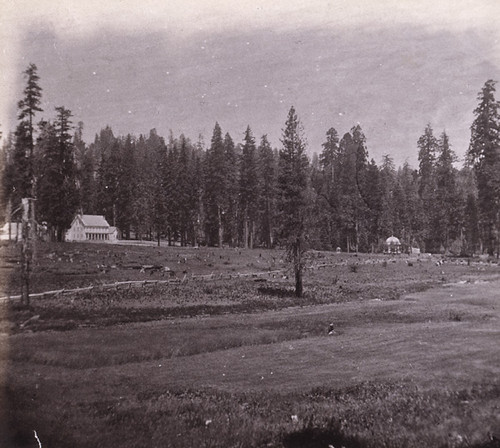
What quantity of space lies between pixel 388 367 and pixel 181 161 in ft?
155

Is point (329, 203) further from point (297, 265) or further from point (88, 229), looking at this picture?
point (88, 229)

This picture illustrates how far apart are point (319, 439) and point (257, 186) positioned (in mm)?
47812

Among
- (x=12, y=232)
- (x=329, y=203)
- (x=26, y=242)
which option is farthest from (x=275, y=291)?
(x=329, y=203)

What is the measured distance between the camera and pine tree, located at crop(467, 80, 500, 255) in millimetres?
9453

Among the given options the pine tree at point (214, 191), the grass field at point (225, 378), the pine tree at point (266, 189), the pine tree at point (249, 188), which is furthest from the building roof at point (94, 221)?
the pine tree at point (249, 188)

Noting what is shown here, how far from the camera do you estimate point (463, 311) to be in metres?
13.7

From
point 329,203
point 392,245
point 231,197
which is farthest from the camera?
point 392,245

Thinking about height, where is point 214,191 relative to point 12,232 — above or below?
above

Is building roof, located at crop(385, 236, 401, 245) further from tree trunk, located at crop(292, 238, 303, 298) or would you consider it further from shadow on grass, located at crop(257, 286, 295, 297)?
tree trunk, located at crop(292, 238, 303, 298)

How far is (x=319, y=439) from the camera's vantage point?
6.29 metres

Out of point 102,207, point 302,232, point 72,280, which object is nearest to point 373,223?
point 302,232


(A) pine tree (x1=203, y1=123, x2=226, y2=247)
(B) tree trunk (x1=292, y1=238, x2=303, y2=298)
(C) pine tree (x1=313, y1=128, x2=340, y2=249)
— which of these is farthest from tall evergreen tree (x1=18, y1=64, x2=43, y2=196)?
(A) pine tree (x1=203, y1=123, x2=226, y2=247)

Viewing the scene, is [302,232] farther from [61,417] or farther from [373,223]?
[373,223]

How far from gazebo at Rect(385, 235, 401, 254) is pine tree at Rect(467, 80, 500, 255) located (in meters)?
50.4
